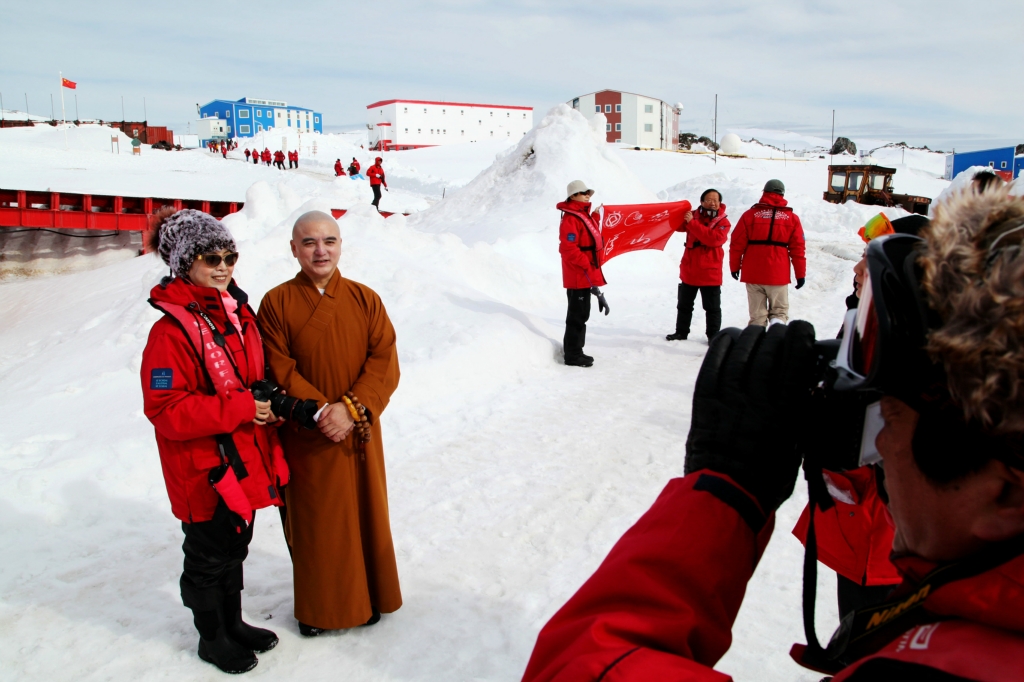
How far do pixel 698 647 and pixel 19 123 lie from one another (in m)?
79.0

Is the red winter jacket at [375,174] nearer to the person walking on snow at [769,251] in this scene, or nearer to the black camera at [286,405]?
the person walking on snow at [769,251]

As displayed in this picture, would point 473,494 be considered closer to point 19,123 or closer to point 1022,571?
point 1022,571

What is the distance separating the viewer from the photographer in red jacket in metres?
0.71

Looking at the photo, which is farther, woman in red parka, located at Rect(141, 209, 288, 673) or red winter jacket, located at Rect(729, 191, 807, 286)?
red winter jacket, located at Rect(729, 191, 807, 286)

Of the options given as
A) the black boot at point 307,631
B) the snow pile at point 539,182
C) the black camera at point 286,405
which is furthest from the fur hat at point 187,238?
the snow pile at point 539,182

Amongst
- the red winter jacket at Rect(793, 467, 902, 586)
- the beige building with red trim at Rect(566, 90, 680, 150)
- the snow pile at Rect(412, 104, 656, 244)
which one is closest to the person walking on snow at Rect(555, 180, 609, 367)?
the red winter jacket at Rect(793, 467, 902, 586)

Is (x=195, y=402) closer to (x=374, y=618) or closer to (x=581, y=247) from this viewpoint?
(x=374, y=618)

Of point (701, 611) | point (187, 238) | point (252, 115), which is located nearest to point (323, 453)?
point (187, 238)

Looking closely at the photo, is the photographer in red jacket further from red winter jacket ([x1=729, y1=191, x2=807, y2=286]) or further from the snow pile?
the snow pile

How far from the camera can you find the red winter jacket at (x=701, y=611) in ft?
2.32

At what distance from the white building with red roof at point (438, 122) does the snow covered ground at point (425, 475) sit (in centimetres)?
5716

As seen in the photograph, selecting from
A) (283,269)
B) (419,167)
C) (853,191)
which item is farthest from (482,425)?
(419,167)

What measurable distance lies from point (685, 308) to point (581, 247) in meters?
1.93

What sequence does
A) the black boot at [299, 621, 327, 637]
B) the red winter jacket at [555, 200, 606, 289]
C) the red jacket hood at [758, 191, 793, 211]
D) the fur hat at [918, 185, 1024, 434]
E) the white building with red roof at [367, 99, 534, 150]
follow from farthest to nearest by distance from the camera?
the white building with red roof at [367, 99, 534, 150]
the red jacket hood at [758, 191, 793, 211]
the red winter jacket at [555, 200, 606, 289]
the black boot at [299, 621, 327, 637]
the fur hat at [918, 185, 1024, 434]
